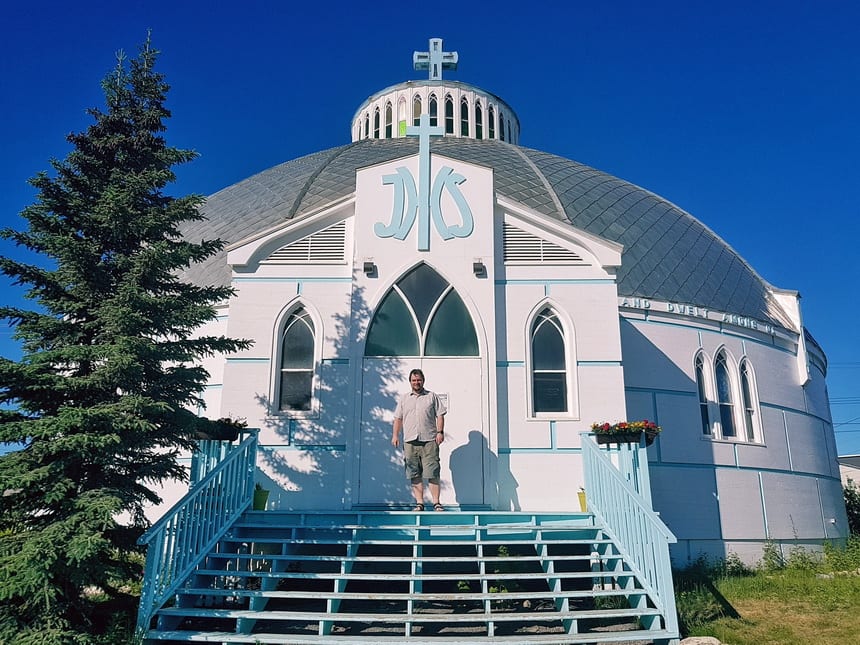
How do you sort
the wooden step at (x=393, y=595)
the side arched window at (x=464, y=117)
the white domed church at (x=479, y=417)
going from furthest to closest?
the side arched window at (x=464, y=117), the white domed church at (x=479, y=417), the wooden step at (x=393, y=595)

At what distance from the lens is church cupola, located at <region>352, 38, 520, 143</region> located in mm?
23109

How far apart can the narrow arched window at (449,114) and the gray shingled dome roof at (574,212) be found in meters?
2.37

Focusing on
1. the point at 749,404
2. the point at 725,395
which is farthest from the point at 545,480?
the point at 749,404

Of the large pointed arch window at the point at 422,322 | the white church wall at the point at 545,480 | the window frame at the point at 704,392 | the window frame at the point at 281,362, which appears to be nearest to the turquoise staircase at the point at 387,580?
the white church wall at the point at 545,480

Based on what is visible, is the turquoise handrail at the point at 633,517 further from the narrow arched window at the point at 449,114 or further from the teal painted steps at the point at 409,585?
the narrow arched window at the point at 449,114

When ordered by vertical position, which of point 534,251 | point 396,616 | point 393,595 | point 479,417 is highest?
point 534,251

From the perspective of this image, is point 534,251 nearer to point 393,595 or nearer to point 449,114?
point 393,595

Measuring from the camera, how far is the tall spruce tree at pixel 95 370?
641cm

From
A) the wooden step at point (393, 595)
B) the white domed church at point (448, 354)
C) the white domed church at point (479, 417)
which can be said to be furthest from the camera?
the white domed church at point (448, 354)

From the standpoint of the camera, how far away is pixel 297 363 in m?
11.2

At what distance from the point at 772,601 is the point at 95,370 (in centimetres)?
932

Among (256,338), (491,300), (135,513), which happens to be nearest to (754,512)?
(491,300)

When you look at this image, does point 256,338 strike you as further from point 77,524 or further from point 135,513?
point 77,524

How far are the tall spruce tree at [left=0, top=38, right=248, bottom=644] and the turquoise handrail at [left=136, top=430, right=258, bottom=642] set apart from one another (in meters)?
0.33
